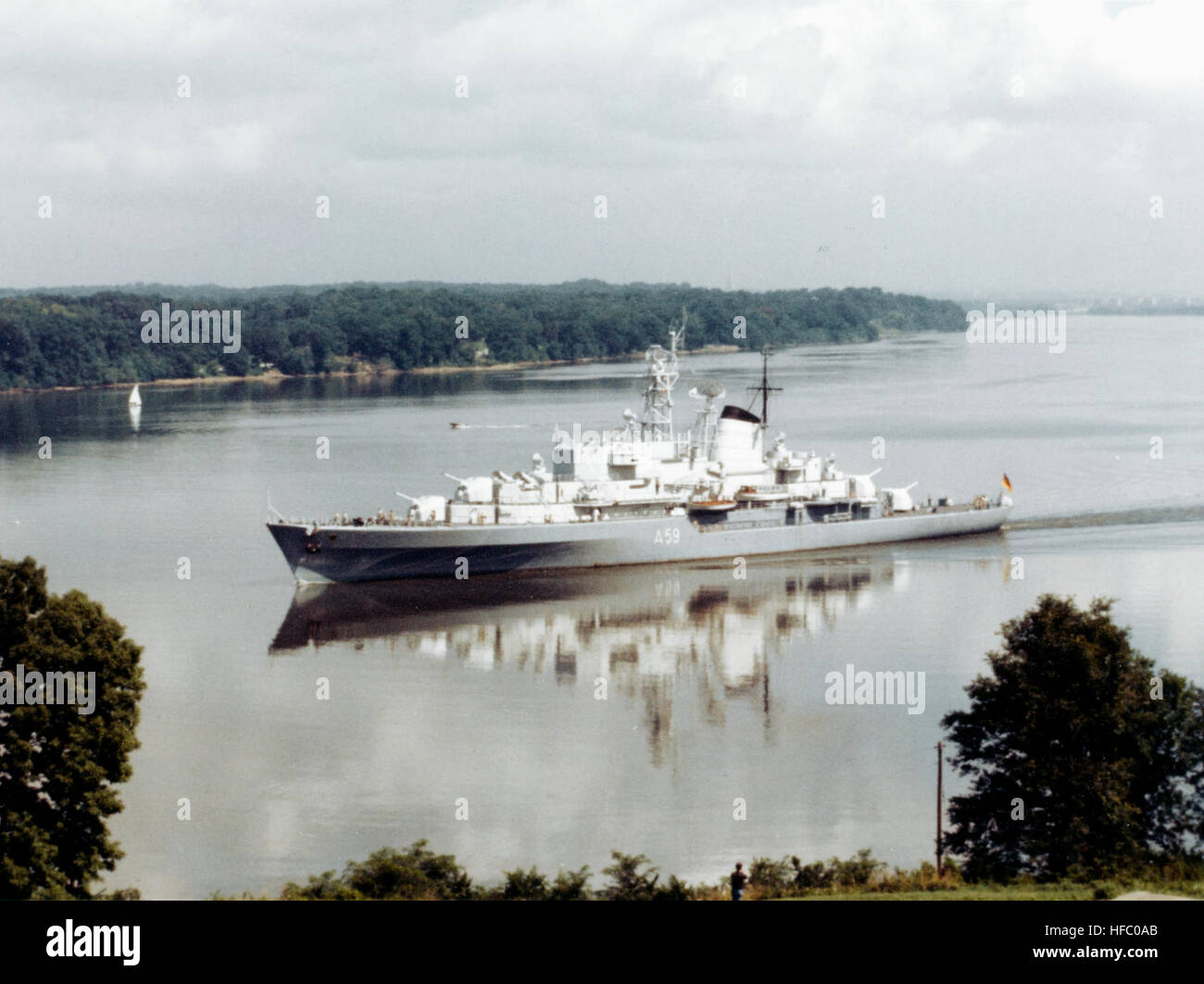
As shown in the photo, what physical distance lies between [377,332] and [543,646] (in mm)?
53613

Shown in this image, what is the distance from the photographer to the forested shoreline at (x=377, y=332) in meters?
65.2

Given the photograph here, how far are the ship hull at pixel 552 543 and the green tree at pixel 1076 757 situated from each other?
14267 mm

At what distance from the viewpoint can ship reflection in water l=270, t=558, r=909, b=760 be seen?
2031 centimetres

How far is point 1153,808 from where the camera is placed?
12.5 meters

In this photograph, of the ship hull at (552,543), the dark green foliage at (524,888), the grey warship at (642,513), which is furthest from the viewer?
the grey warship at (642,513)

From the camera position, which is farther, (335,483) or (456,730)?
(335,483)

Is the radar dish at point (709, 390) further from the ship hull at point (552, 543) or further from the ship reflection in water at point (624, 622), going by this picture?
the ship reflection in water at point (624, 622)

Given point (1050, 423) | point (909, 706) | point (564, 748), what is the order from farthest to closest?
1. point (1050, 423)
2. point (909, 706)
3. point (564, 748)

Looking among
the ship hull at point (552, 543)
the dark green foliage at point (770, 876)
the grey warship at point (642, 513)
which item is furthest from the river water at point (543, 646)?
the dark green foliage at point (770, 876)

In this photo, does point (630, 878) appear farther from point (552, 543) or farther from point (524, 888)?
point (552, 543)

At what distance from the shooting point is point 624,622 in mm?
23719

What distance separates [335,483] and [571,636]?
13.0 metres
